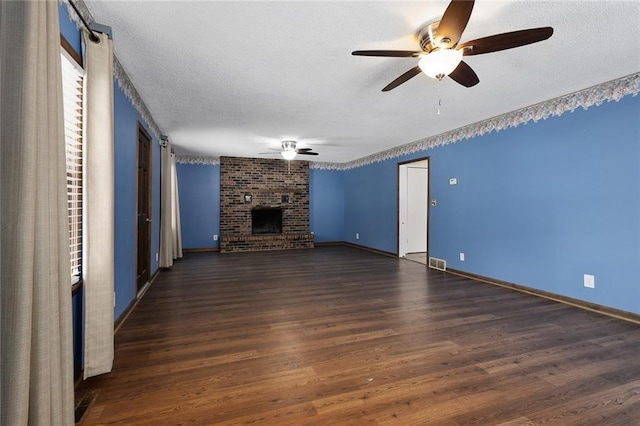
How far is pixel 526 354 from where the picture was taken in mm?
2193

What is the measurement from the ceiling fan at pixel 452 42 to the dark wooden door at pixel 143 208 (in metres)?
3.07

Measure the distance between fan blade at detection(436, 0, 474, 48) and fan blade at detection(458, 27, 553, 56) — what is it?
0.11 meters

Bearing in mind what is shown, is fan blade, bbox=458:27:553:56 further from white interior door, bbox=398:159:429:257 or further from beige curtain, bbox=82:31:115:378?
white interior door, bbox=398:159:429:257

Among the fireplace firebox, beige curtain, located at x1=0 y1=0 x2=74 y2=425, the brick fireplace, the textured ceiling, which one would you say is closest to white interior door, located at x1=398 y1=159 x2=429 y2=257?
the textured ceiling

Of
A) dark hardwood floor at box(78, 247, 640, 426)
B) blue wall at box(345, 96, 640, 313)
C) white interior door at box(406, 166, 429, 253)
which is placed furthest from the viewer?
white interior door at box(406, 166, 429, 253)

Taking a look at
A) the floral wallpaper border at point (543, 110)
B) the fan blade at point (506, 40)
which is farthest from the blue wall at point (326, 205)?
the fan blade at point (506, 40)

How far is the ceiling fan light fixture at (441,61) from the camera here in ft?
6.51

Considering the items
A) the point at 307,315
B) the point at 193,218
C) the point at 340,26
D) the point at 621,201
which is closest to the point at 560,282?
the point at 621,201

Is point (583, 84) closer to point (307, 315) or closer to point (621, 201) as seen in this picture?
point (621, 201)

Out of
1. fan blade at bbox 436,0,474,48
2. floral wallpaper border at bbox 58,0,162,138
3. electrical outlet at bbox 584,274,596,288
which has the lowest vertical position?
electrical outlet at bbox 584,274,596,288

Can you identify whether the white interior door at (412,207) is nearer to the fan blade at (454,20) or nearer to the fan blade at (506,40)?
the fan blade at (506,40)

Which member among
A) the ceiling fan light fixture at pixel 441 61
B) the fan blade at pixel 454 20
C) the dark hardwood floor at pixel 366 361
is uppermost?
the fan blade at pixel 454 20

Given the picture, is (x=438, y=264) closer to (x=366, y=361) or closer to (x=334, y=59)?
(x=366, y=361)

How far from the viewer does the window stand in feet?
5.90
